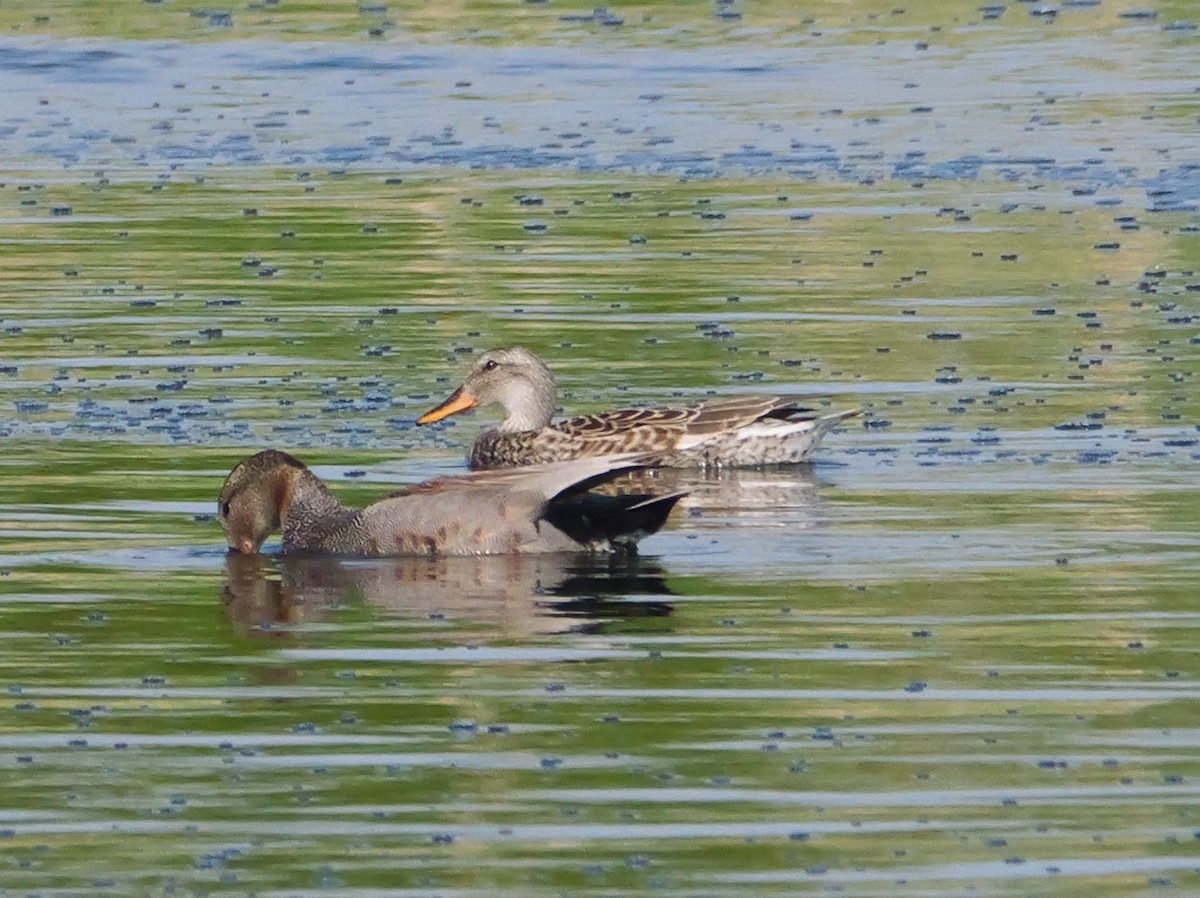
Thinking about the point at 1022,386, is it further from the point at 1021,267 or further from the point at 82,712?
the point at 82,712

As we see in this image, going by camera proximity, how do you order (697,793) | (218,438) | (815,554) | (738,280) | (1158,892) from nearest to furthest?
1. (1158,892)
2. (697,793)
3. (815,554)
4. (218,438)
5. (738,280)

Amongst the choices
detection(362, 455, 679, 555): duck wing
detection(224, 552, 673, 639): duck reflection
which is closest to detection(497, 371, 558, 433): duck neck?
detection(224, 552, 673, 639): duck reflection

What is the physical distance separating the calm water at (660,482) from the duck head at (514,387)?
331 millimetres

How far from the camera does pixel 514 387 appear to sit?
15.2 m

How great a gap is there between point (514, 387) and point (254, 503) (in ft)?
9.92

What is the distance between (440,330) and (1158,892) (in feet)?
36.7

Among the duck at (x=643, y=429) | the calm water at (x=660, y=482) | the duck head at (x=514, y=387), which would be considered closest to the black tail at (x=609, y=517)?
the calm water at (x=660, y=482)

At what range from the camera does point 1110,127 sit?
87.7 ft

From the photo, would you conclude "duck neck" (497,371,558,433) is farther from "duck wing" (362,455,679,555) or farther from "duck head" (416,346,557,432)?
"duck wing" (362,455,679,555)

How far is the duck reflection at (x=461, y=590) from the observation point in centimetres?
1083

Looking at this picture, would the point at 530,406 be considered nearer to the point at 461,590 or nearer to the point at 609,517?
the point at 609,517

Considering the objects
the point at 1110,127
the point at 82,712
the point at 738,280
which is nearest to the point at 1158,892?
the point at 82,712

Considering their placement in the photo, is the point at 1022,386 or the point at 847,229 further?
the point at 847,229

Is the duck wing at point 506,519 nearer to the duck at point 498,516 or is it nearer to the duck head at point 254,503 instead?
the duck at point 498,516
